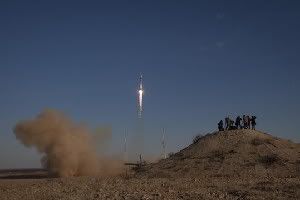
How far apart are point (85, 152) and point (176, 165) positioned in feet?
36.0

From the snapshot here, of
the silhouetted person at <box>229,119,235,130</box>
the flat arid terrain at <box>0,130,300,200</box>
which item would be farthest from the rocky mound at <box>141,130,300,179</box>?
the silhouetted person at <box>229,119,235,130</box>

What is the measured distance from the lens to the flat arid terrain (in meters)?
28.7

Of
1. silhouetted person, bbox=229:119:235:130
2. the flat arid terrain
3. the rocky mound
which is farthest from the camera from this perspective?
silhouetted person, bbox=229:119:235:130

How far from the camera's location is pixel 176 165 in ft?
149

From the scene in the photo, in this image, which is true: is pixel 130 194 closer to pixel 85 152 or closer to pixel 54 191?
pixel 54 191

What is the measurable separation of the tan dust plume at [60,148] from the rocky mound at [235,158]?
6724 millimetres

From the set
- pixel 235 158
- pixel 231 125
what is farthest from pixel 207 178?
pixel 231 125

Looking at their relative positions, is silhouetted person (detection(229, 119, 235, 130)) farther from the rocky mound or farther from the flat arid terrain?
the flat arid terrain

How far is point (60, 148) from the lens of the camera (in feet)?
164

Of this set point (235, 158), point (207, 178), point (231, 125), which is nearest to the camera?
point (207, 178)

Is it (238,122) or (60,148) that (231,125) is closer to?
(238,122)

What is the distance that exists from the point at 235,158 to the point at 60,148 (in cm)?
1652

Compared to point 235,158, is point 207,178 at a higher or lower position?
lower

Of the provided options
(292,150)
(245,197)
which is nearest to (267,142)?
(292,150)
